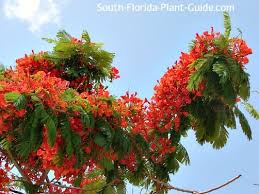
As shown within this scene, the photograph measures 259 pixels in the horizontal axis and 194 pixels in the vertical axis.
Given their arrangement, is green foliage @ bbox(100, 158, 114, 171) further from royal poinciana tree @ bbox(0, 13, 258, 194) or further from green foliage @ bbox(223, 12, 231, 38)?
green foliage @ bbox(223, 12, 231, 38)

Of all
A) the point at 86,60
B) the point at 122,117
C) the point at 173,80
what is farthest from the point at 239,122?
the point at 86,60

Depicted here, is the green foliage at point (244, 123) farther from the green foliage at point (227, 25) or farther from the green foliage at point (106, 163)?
the green foliage at point (106, 163)

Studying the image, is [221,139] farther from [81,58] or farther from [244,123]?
[81,58]

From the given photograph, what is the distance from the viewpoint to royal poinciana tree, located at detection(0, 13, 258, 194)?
8547mm

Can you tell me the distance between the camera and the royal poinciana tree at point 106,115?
8547 millimetres

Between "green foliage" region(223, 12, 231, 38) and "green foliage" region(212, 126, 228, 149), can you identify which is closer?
"green foliage" region(223, 12, 231, 38)

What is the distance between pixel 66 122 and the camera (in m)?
8.69

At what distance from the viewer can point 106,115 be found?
9430 mm

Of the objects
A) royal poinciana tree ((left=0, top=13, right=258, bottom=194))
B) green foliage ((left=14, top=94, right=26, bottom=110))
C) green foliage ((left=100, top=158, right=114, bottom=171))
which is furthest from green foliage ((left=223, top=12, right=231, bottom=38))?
green foliage ((left=14, top=94, right=26, bottom=110))

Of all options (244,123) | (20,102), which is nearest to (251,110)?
(244,123)

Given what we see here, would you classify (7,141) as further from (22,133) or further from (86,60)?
(86,60)

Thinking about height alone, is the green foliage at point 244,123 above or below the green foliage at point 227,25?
below

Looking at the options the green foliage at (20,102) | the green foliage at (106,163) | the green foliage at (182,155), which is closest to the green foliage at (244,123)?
the green foliage at (182,155)

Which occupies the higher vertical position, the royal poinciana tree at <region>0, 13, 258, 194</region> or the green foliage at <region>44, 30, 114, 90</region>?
the green foliage at <region>44, 30, 114, 90</region>
